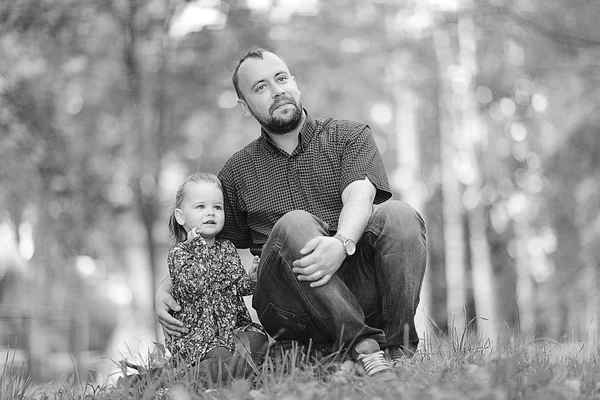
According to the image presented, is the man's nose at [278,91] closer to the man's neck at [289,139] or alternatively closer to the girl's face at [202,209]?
the man's neck at [289,139]

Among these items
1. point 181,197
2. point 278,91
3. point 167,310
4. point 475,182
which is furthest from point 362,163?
point 475,182

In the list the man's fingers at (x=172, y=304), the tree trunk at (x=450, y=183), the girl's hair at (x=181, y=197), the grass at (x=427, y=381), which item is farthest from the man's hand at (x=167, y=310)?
the tree trunk at (x=450, y=183)

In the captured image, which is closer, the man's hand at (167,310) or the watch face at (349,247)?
the watch face at (349,247)

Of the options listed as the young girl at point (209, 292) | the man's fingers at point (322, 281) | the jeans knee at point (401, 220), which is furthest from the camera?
the young girl at point (209, 292)

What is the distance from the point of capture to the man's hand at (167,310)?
11.7ft

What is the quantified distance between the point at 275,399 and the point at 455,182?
1144 cm

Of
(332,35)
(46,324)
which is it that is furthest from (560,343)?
(46,324)

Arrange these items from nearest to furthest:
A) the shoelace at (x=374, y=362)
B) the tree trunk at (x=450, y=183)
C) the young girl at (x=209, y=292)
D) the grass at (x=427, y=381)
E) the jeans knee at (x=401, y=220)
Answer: the grass at (x=427, y=381) < the shoelace at (x=374, y=362) < the jeans knee at (x=401, y=220) < the young girl at (x=209, y=292) < the tree trunk at (x=450, y=183)

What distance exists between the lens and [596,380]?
8.62 ft

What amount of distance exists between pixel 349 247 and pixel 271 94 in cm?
98

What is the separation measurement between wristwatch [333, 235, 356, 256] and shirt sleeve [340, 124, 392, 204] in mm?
435

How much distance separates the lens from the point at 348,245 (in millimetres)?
3205

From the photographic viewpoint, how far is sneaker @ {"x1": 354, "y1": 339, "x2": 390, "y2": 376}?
120 inches

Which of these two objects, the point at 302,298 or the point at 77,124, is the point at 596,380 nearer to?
the point at 302,298
